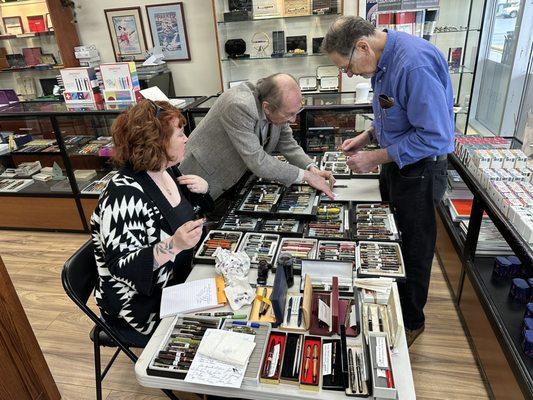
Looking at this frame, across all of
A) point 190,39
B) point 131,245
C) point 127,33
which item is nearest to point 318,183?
point 131,245

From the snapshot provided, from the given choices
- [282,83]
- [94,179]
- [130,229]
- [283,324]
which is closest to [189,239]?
[130,229]

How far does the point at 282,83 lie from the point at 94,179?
Result: 256 centimetres

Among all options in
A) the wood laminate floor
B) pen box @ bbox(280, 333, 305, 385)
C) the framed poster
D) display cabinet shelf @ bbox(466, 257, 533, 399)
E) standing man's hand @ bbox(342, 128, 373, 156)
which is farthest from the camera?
the framed poster

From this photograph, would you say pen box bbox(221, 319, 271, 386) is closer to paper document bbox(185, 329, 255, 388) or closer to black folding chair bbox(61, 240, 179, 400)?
paper document bbox(185, 329, 255, 388)

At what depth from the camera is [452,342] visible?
244 centimetres

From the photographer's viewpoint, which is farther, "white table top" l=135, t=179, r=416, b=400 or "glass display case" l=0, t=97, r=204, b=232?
"glass display case" l=0, t=97, r=204, b=232

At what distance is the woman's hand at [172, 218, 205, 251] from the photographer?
1.49 m

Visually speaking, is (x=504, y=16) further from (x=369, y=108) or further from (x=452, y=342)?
(x=452, y=342)

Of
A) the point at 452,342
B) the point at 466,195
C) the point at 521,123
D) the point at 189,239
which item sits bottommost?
the point at 452,342

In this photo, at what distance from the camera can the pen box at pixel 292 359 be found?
3.94 feet

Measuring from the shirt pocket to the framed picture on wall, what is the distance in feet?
12.4

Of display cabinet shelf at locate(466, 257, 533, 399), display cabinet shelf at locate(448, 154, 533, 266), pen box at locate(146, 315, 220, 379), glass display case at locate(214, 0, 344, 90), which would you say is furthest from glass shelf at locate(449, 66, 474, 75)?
pen box at locate(146, 315, 220, 379)

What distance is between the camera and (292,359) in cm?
126

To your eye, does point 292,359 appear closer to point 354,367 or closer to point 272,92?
point 354,367
